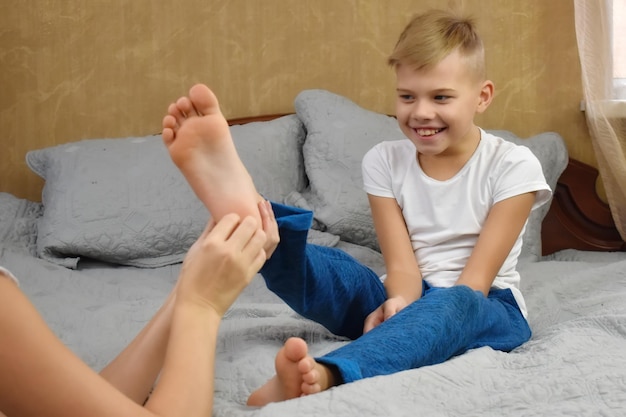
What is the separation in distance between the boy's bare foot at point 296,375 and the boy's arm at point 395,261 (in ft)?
1.32

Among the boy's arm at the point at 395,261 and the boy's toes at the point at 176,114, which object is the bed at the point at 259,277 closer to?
the boy's arm at the point at 395,261

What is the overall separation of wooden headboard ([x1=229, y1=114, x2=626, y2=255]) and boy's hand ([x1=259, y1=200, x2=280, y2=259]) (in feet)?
4.87

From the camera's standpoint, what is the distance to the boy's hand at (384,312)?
143cm

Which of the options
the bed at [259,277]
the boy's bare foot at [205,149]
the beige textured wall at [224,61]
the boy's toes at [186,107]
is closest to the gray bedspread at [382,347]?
the bed at [259,277]

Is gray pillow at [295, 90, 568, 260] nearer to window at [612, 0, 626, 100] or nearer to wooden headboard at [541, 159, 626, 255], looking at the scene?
wooden headboard at [541, 159, 626, 255]

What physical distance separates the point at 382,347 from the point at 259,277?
971 millimetres

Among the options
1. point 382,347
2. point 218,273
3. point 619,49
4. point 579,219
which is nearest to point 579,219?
point 579,219

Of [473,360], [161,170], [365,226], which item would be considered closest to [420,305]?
[473,360]

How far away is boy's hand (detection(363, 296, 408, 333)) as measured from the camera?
143cm

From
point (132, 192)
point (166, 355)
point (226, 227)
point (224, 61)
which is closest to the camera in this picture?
point (166, 355)

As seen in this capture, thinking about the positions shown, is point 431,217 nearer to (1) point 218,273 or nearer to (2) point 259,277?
(2) point 259,277

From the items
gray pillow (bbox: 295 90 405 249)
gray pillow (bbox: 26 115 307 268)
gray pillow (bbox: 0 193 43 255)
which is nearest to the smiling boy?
gray pillow (bbox: 295 90 405 249)

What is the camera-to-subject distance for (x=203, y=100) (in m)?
1.21

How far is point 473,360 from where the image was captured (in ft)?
4.01
